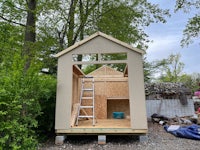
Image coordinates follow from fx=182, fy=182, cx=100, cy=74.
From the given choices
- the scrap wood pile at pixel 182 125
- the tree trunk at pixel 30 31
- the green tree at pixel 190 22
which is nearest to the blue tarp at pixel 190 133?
the scrap wood pile at pixel 182 125

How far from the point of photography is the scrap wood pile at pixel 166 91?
9648mm

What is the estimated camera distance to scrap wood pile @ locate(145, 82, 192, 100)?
9648 mm

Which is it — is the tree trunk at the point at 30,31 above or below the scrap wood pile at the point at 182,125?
above

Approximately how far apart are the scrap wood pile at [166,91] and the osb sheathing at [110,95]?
2.32 m

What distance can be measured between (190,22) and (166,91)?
14.6 ft

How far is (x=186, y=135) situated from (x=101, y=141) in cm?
270

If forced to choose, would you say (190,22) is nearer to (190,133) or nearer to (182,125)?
(190,133)

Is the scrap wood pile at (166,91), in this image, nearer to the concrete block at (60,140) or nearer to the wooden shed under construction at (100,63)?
the wooden shed under construction at (100,63)

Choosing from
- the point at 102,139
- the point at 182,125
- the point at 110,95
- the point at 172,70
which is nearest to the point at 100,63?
the point at 102,139

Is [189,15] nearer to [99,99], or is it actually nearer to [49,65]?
[99,99]

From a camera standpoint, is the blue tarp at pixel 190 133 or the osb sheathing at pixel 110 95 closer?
the blue tarp at pixel 190 133

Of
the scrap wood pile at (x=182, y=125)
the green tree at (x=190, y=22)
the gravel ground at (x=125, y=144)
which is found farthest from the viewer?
the green tree at (x=190, y=22)

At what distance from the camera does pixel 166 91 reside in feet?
32.1

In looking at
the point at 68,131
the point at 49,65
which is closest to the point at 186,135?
the point at 68,131
